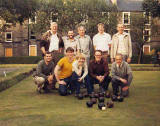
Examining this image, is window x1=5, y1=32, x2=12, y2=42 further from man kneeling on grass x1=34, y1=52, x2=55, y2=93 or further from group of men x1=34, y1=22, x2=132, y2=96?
man kneeling on grass x1=34, y1=52, x2=55, y2=93

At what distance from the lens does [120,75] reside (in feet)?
26.5

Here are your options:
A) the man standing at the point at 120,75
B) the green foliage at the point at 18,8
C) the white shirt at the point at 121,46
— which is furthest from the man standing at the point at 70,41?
the green foliage at the point at 18,8

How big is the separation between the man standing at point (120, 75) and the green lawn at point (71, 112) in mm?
374

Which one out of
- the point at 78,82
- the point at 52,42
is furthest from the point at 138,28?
the point at 78,82

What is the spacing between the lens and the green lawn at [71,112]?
4880 mm

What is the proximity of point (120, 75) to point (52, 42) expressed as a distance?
2227mm

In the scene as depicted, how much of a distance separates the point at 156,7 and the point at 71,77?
64.4 feet

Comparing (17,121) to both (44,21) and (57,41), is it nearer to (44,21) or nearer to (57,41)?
(57,41)

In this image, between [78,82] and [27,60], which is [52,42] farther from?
[27,60]

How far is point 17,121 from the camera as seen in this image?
4977 millimetres

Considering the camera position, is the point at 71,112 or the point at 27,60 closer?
the point at 71,112

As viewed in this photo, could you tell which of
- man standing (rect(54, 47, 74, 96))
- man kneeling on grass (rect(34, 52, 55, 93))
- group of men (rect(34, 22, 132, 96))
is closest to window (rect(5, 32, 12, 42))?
group of men (rect(34, 22, 132, 96))

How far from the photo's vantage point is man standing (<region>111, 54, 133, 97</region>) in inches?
310

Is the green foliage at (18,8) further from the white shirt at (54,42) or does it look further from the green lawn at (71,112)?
the green lawn at (71,112)
